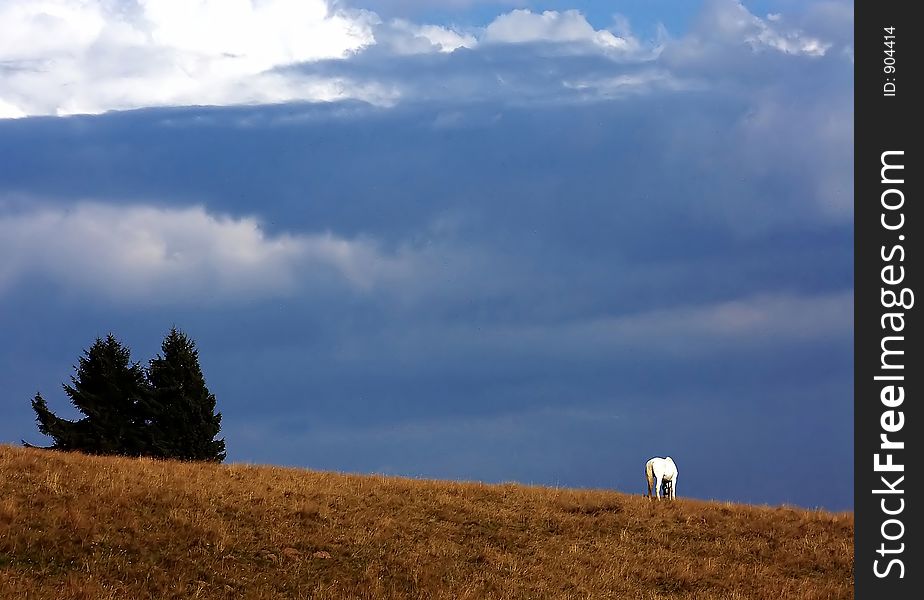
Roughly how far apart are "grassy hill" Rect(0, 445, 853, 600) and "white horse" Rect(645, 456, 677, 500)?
4.80 feet

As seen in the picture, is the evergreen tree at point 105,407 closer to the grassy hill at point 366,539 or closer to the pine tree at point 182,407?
the pine tree at point 182,407

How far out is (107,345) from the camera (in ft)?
172

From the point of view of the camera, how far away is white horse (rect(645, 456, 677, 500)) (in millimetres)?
36688

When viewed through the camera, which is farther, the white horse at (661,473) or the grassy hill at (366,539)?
the white horse at (661,473)

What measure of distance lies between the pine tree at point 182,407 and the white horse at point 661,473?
23.2 meters

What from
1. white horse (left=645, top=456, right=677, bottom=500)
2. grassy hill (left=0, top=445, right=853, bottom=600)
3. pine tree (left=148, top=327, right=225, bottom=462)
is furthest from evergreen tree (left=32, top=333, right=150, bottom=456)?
white horse (left=645, top=456, right=677, bottom=500)

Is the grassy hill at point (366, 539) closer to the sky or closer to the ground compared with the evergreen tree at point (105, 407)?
closer to the ground

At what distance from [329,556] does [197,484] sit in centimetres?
634

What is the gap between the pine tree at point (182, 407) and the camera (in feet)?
166

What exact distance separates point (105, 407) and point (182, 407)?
4.17 metres

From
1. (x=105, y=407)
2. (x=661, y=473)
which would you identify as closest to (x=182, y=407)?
(x=105, y=407)

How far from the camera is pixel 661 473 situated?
36.7 metres

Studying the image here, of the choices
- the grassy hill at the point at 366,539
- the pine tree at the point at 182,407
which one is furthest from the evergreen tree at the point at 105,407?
the grassy hill at the point at 366,539

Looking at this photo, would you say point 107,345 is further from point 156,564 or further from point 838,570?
point 838,570
